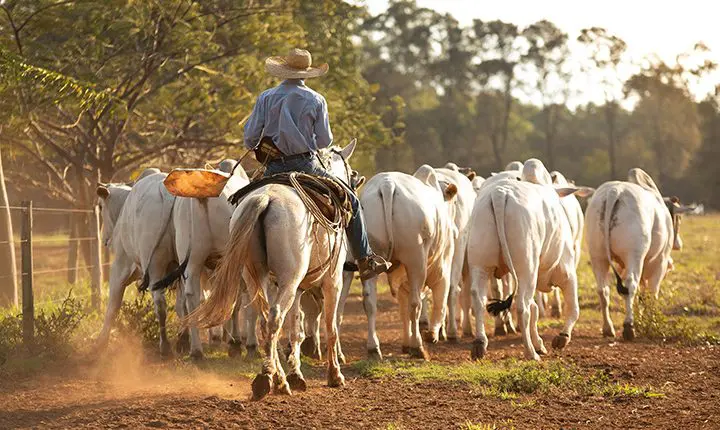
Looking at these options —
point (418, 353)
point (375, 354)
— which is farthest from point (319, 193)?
point (418, 353)

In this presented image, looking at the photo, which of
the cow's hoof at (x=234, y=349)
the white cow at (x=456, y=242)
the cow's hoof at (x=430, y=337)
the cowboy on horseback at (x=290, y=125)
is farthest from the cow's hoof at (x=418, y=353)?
the cowboy on horseback at (x=290, y=125)

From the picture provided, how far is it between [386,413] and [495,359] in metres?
3.10

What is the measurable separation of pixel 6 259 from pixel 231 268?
23.2ft

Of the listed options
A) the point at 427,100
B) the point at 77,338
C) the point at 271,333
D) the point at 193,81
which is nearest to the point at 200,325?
the point at 271,333

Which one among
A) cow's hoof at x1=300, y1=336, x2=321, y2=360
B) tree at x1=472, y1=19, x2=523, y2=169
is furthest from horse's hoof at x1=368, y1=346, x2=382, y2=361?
tree at x1=472, y1=19, x2=523, y2=169

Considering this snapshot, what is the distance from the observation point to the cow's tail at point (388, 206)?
32.5 feet

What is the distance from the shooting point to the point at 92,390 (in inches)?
329

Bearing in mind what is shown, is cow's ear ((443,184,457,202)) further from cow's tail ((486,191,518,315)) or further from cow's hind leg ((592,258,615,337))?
cow's hind leg ((592,258,615,337))

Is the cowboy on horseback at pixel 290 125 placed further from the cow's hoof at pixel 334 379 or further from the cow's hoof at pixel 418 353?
the cow's hoof at pixel 418 353

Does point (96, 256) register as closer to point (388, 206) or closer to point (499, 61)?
point (388, 206)

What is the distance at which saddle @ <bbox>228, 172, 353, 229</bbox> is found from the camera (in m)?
7.80

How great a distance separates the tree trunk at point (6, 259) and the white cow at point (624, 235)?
709 cm

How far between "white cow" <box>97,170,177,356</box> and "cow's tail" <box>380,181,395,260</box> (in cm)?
205

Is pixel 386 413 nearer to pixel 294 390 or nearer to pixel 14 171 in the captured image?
pixel 294 390
